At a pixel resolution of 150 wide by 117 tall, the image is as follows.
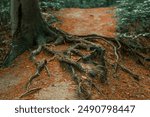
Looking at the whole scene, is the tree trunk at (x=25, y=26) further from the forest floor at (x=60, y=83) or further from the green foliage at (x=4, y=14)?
the green foliage at (x=4, y=14)

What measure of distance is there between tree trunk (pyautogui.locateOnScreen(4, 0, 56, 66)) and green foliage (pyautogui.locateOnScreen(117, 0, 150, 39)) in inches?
159

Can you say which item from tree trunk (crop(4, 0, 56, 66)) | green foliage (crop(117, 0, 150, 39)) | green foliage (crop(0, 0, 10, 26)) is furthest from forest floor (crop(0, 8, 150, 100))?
green foliage (crop(0, 0, 10, 26))

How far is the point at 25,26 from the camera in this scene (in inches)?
436

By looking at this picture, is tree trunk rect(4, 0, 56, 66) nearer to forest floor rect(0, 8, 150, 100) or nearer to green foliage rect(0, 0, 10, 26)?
forest floor rect(0, 8, 150, 100)

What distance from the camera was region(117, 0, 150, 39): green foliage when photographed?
1350 centimetres

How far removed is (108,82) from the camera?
30.7 feet

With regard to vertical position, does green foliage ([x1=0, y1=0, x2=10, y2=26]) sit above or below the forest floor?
above

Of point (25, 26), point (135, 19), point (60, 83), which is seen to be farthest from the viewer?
point (135, 19)

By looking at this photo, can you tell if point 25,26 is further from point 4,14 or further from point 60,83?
point 4,14

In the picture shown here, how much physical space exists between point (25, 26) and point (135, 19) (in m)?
5.28

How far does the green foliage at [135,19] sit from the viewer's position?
13.5m

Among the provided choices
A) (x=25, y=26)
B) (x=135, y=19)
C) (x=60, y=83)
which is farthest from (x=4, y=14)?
(x=60, y=83)

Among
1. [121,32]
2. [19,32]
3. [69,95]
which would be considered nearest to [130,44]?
[121,32]

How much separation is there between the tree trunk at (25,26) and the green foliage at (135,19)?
403cm
